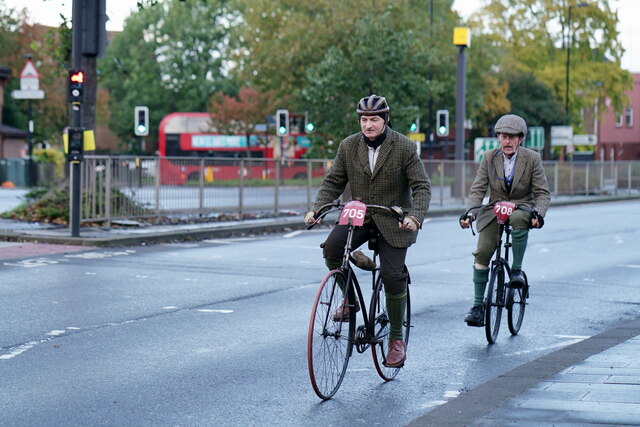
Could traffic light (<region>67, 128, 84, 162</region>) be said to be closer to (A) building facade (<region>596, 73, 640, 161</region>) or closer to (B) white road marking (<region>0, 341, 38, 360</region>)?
(B) white road marking (<region>0, 341, 38, 360</region>)

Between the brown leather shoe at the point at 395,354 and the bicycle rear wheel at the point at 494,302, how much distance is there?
158cm

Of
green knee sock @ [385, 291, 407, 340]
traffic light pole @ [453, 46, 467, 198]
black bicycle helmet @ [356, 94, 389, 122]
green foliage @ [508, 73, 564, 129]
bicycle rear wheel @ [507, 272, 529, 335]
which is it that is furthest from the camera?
green foliage @ [508, 73, 564, 129]

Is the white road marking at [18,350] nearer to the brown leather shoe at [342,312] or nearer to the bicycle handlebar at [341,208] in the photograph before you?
the bicycle handlebar at [341,208]

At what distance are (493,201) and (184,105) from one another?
235 feet

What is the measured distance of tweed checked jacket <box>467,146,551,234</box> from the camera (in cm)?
851

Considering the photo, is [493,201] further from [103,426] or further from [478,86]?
[478,86]

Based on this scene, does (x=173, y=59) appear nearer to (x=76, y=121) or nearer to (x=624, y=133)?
(x=624, y=133)

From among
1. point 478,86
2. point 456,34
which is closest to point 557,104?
point 478,86

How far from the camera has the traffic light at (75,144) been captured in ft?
57.3

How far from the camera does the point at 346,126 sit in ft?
131

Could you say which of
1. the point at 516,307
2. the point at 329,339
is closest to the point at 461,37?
the point at 516,307

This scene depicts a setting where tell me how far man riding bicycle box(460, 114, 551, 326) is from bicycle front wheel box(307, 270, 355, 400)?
220 cm

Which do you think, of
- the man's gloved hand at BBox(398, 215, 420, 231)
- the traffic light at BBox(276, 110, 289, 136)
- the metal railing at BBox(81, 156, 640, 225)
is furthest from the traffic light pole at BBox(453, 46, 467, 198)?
the man's gloved hand at BBox(398, 215, 420, 231)

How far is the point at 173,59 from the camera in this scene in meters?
78.6
